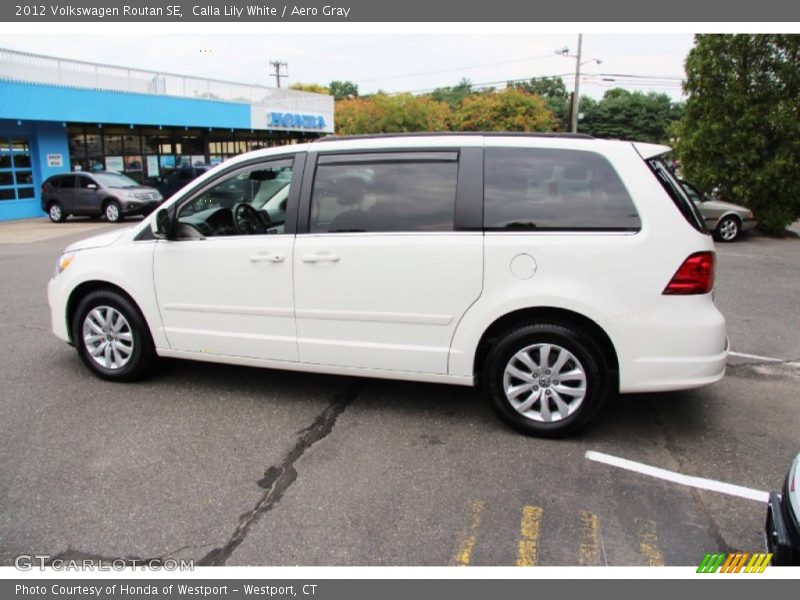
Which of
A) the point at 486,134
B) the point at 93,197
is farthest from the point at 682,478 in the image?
the point at 93,197

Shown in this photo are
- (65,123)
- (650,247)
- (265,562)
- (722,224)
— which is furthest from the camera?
(65,123)

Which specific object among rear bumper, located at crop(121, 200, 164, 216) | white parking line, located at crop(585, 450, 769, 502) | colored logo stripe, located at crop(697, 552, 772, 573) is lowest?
white parking line, located at crop(585, 450, 769, 502)

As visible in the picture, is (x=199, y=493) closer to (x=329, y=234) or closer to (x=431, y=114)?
(x=329, y=234)

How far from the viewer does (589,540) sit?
10.00ft

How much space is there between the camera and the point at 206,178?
187 inches

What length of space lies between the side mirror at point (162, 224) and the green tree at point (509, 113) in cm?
4946

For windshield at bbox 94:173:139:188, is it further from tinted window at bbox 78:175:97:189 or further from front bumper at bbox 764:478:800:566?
front bumper at bbox 764:478:800:566

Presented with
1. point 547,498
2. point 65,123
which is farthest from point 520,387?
point 65,123

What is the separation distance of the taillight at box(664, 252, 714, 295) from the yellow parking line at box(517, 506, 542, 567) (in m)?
1.55

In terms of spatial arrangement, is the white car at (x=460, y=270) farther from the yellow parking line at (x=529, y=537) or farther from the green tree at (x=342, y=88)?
the green tree at (x=342, y=88)

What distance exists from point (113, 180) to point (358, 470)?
1899 centimetres

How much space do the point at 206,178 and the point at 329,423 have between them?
6.62ft

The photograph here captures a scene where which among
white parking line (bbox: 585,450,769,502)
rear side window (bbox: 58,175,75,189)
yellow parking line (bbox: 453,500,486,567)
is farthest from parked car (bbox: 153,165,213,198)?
yellow parking line (bbox: 453,500,486,567)

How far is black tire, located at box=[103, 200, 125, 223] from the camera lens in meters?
19.3
